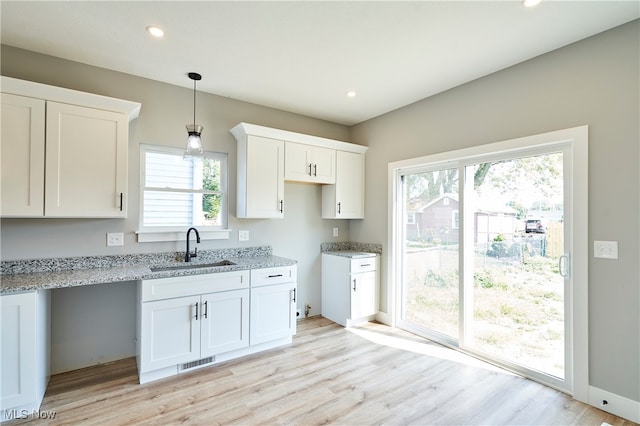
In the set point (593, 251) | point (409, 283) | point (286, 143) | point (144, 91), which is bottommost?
point (409, 283)

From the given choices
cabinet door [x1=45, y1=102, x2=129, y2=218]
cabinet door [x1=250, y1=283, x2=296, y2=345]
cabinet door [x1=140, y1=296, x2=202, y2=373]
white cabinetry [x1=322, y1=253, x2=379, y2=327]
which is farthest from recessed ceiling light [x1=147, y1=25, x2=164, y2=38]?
white cabinetry [x1=322, y1=253, x2=379, y2=327]

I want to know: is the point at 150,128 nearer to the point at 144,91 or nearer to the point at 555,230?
the point at 144,91

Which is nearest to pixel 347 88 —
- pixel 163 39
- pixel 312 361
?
pixel 163 39

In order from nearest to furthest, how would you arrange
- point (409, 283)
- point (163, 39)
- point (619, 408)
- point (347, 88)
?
1. point (619, 408)
2. point (163, 39)
3. point (347, 88)
4. point (409, 283)

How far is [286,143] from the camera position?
3.55m

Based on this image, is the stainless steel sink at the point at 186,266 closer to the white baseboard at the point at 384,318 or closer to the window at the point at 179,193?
the window at the point at 179,193

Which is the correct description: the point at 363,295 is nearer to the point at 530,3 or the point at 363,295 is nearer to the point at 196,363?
the point at 196,363

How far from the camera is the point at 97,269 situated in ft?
8.73

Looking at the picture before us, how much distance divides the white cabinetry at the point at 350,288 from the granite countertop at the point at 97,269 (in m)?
0.88

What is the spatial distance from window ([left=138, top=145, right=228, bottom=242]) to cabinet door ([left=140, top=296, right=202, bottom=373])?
31.4 inches

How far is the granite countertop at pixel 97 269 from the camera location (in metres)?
2.15

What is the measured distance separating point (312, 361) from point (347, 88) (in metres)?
2.80

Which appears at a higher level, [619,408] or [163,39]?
[163,39]

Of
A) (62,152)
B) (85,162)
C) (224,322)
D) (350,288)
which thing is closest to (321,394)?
(224,322)
